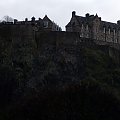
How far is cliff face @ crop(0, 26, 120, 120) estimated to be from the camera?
4872 cm

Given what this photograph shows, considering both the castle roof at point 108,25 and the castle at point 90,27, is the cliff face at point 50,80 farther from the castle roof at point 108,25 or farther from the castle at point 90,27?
the castle roof at point 108,25

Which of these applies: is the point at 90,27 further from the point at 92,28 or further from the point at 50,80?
the point at 50,80

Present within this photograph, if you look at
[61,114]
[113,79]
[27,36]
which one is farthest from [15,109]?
[113,79]

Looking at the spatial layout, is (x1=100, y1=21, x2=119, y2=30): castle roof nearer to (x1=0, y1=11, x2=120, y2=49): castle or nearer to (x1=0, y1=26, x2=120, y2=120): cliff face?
(x1=0, y1=11, x2=120, y2=49): castle

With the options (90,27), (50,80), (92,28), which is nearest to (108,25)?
(92,28)

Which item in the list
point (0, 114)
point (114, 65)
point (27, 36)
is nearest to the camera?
point (0, 114)

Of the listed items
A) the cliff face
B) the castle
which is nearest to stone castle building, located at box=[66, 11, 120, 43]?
the castle

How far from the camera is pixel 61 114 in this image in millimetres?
49094

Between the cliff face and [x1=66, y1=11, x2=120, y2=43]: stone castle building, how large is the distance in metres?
14.5

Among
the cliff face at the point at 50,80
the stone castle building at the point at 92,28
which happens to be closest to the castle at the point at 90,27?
the stone castle building at the point at 92,28

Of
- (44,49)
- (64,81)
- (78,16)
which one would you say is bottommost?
(64,81)

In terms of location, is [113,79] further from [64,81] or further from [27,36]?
[27,36]

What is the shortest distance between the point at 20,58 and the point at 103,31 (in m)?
23.5

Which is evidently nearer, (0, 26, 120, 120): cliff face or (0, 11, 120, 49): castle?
(0, 26, 120, 120): cliff face
